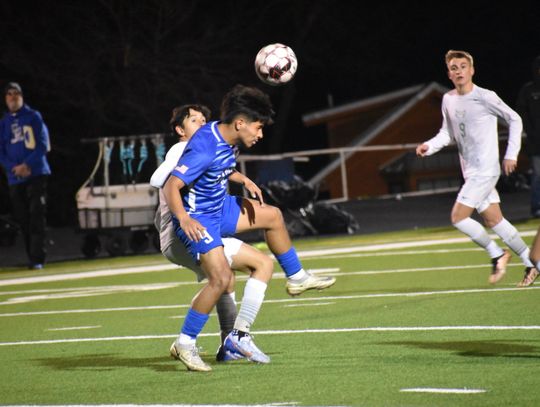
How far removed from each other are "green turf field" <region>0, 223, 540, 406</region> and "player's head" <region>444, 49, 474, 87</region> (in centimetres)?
189

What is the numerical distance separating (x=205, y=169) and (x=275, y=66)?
3.92 metres

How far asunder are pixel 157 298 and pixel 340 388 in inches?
253

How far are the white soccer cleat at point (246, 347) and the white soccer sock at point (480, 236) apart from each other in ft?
14.4

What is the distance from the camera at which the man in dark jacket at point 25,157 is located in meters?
18.1

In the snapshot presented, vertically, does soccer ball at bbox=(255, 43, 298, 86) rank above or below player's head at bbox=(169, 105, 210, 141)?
above

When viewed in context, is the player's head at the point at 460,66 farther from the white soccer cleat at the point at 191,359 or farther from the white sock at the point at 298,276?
the white soccer cleat at the point at 191,359

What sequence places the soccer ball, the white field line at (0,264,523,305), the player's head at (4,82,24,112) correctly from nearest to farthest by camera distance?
the soccer ball < the white field line at (0,264,523,305) < the player's head at (4,82,24,112)

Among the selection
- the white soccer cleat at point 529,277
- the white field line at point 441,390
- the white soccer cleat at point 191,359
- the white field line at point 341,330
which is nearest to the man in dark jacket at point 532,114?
the white soccer cleat at point 529,277

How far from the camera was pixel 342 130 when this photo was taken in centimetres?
4366

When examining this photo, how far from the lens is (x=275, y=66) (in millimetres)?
12062

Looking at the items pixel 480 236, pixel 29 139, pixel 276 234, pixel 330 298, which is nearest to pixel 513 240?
pixel 480 236

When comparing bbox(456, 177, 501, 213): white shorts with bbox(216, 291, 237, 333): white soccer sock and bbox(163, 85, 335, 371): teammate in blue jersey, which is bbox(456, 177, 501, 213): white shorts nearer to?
bbox(216, 291, 237, 333): white soccer sock

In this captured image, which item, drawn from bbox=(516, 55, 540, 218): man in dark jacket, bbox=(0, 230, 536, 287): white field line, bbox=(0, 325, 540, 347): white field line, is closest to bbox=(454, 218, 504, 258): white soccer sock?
bbox=(0, 325, 540, 347): white field line

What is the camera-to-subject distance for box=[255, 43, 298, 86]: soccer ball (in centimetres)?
1195
